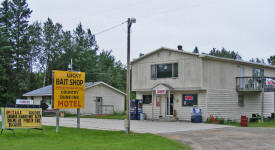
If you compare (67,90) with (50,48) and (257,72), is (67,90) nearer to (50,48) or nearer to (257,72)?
(257,72)

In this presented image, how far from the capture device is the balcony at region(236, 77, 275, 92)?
28361mm

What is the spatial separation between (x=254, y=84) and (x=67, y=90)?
55.6 ft

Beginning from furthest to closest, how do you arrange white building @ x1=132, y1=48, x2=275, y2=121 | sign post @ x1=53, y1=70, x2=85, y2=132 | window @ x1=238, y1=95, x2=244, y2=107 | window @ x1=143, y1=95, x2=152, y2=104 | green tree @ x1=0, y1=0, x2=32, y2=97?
1. green tree @ x1=0, y1=0, x2=32, y2=97
2. window @ x1=143, y1=95, x2=152, y2=104
3. window @ x1=238, y1=95, x2=244, y2=107
4. white building @ x1=132, y1=48, x2=275, y2=121
5. sign post @ x1=53, y1=70, x2=85, y2=132

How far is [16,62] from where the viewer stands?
2279 inches

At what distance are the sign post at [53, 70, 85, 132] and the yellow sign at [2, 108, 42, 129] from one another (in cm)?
178

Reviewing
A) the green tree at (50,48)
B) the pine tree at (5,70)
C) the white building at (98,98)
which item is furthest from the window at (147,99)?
the green tree at (50,48)

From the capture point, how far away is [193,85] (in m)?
28.0

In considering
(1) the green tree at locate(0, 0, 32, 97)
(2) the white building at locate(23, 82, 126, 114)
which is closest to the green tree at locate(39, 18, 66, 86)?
(1) the green tree at locate(0, 0, 32, 97)

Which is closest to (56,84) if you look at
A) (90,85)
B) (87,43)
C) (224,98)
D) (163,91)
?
(163,91)

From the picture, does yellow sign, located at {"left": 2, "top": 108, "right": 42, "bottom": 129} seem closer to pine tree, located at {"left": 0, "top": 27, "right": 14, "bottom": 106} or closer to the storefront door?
the storefront door

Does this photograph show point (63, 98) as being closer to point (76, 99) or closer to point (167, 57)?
point (76, 99)

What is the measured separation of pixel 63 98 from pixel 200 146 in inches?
345

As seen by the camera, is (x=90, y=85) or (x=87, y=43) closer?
(x=90, y=85)

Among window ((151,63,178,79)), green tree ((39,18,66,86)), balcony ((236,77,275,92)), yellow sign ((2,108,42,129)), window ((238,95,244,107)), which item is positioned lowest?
yellow sign ((2,108,42,129))
